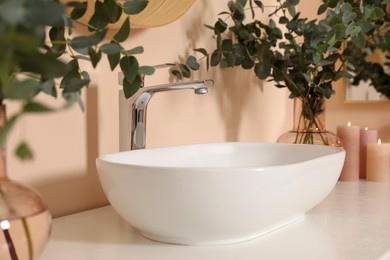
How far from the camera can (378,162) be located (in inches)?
54.3

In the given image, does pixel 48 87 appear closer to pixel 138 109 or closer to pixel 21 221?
pixel 21 221

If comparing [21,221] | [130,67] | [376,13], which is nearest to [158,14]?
[130,67]

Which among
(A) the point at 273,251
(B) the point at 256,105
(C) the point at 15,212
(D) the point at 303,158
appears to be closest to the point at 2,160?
(C) the point at 15,212

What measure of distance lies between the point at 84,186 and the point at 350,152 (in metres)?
0.71

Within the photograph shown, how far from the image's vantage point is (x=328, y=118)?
2.00 meters

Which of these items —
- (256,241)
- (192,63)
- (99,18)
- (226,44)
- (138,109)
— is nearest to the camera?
(99,18)

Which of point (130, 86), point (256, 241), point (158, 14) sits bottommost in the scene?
point (256, 241)

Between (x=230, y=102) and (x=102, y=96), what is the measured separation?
455 millimetres

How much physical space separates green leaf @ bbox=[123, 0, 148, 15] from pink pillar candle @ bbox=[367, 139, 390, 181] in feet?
2.87

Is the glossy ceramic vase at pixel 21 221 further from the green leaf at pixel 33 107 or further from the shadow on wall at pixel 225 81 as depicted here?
the shadow on wall at pixel 225 81

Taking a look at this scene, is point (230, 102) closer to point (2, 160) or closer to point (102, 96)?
point (102, 96)

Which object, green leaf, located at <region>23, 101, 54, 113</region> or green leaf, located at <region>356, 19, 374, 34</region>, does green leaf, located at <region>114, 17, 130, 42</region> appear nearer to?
green leaf, located at <region>23, 101, 54, 113</region>

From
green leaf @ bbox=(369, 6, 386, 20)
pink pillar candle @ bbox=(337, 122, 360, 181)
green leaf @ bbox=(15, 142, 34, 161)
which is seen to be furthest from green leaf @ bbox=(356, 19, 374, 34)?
green leaf @ bbox=(15, 142, 34, 161)

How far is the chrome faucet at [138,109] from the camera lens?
916 millimetres
